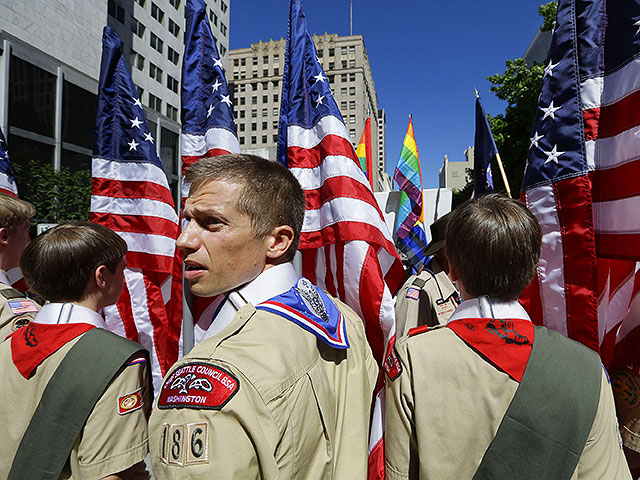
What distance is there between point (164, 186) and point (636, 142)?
11.5 feet

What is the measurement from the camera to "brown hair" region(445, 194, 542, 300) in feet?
5.17

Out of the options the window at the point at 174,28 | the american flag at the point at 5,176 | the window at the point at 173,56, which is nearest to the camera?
the american flag at the point at 5,176

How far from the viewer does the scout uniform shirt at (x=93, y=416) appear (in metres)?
1.63

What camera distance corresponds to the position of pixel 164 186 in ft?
13.0

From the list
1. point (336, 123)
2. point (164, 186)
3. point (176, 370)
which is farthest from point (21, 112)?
point (176, 370)

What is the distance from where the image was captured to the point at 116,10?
32344 millimetres

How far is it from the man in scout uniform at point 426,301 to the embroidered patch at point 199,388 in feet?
8.13

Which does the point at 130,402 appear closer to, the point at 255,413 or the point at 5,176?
the point at 255,413

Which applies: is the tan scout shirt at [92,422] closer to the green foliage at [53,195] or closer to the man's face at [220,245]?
the man's face at [220,245]

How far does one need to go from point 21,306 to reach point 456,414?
2433 mm

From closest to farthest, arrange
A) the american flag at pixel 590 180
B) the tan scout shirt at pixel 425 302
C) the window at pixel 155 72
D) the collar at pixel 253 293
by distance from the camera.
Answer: the collar at pixel 253 293 < the american flag at pixel 590 180 < the tan scout shirt at pixel 425 302 < the window at pixel 155 72

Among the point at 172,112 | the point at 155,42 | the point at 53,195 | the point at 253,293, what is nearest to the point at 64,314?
the point at 253,293

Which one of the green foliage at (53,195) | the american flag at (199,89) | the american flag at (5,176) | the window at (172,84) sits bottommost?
the american flag at (5,176)

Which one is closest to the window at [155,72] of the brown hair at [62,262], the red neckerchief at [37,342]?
the brown hair at [62,262]
